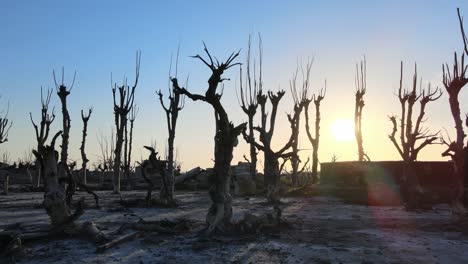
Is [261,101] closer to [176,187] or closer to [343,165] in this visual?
[343,165]

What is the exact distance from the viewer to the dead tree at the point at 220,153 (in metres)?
8.57

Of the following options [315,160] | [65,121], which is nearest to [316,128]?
[315,160]

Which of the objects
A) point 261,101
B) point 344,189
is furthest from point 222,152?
point 261,101

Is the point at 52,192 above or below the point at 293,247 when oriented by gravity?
above

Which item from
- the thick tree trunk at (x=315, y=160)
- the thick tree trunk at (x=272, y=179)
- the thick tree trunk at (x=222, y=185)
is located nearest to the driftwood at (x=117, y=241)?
the thick tree trunk at (x=222, y=185)

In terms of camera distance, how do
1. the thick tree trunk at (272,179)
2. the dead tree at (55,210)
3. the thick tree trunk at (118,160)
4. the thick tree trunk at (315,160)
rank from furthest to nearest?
the thick tree trunk at (315,160) < the thick tree trunk at (118,160) < the thick tree trunk at (272,179) < the dead tree at (55,210)

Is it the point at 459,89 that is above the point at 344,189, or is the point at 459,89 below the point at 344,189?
above

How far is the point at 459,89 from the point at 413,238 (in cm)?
581

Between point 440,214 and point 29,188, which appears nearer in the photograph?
point 440,214

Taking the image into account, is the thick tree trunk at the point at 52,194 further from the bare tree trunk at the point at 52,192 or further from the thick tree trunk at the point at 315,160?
the thick tree trunk at the point at 315,160

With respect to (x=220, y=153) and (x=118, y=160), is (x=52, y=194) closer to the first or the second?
(x=220, y=153)

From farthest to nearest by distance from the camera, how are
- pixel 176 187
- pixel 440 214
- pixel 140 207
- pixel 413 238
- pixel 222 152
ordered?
1. pixel 176 187
2. pixel 140 207
3. pixel 440 214
4. pixel 222 152
5. pixel 413 238

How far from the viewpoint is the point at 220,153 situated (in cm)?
898

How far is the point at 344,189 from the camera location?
19.1m
